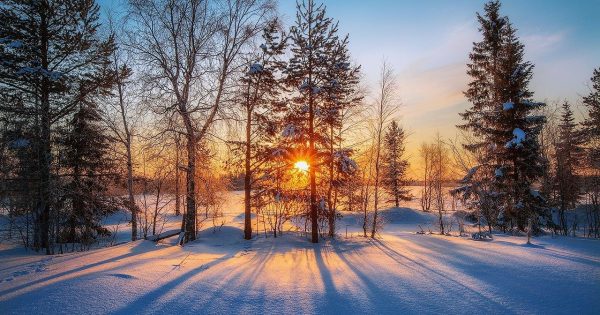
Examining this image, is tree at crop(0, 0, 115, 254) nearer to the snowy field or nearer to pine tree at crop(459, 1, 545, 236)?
the snowy field

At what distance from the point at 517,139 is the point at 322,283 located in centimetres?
1565

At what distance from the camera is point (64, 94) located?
38.7 ft

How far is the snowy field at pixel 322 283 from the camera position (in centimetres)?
472

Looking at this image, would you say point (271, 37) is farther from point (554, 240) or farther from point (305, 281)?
point (554, 240)

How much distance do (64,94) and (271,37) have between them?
938 centimetres

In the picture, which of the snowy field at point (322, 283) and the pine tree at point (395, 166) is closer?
the snowy field at point (322, 283)

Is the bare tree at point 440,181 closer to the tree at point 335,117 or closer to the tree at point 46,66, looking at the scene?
the tree at point 335,117

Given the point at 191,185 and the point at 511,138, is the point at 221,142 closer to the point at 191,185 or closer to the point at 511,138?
the point at 191,185

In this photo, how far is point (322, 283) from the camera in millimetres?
6199

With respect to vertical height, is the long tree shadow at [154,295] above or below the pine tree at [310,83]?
below

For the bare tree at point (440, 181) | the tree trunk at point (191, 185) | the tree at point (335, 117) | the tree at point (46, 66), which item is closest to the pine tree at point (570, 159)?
the bare tree at point (440, 181)

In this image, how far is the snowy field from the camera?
472 centimetres

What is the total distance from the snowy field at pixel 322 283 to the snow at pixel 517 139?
7860 mm

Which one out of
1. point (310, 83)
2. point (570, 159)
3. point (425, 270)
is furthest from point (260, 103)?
point (570, 159)
